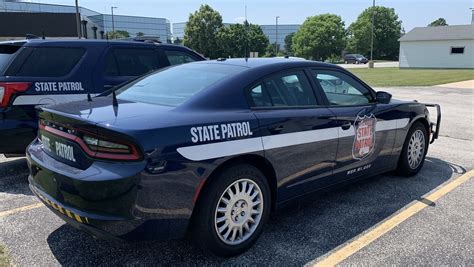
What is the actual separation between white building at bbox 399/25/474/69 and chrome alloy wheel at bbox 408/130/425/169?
45918 mm

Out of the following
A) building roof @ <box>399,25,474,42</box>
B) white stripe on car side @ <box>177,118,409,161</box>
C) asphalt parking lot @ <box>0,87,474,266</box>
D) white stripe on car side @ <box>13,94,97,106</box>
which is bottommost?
asphalt parking lot @ <box>0,87,474,266</box>

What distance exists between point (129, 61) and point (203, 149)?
142 inches

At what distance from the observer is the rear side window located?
225 inches

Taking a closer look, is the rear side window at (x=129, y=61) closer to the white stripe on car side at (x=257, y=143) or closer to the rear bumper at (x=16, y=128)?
the rear bumper at (x=16, y=128)

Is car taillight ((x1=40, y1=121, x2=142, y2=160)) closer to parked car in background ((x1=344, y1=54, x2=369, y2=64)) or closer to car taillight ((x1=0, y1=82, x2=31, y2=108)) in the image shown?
car taillight ((x1=0, y1=82, x2=31, y2=108))

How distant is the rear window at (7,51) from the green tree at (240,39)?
65843 mm

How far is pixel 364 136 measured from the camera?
13.8ft

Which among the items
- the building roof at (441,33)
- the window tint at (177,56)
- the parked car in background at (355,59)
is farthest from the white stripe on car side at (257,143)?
the parked car in background at (355,59)

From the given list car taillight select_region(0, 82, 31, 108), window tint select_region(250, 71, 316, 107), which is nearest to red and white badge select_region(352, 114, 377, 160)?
window tint select_region(250, 71, 316, 107)

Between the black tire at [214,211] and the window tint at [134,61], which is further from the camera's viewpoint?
the window tint at [134,61]

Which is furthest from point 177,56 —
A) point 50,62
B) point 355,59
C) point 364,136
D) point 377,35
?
point 377,35

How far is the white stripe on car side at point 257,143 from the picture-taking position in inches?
110

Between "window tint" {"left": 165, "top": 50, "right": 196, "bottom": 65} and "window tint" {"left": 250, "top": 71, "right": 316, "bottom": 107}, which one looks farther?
"window tint" {"left": 165, "top": 50, "right": 196, "bottom": 65}

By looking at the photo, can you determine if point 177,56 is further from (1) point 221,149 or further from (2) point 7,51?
(1) point 221,149
